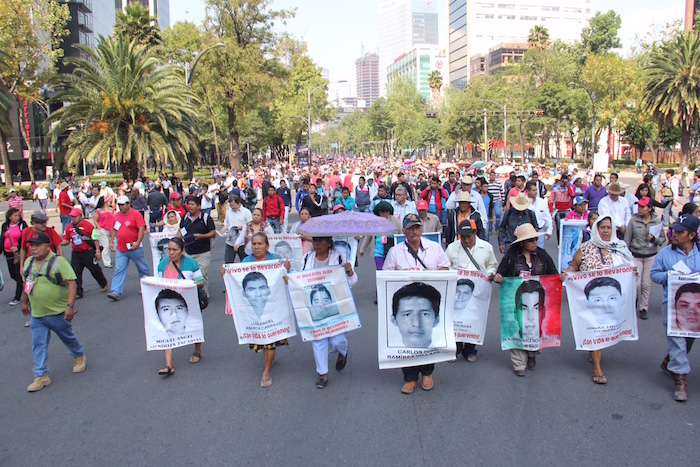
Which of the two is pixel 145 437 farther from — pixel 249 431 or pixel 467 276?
pixel 467 276

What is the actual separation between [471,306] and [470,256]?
56cm

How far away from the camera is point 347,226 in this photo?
573 cm

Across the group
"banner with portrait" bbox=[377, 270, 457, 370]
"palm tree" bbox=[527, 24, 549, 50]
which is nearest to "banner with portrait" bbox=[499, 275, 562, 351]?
"banner with portrait" bbox=[377, 270, 457, 370]

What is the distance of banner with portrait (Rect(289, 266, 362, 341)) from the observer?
5.71 meters

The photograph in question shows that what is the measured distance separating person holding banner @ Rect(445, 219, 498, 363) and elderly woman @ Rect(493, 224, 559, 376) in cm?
28

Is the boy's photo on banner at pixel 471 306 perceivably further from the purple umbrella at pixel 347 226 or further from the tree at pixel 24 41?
the tree at pixel 24 41

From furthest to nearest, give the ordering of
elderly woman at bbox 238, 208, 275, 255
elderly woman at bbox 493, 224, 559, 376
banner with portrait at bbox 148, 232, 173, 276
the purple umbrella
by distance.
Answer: banner with portrait at bbox 148, 232, 173, 276 → elderly woman at bbox 238, 208, 275, 255 → elderly woman at bbox 493, 224, 559, 376 → the purple umbrella

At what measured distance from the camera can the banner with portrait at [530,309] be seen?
228 inches

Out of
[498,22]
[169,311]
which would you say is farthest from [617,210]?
[498,22]

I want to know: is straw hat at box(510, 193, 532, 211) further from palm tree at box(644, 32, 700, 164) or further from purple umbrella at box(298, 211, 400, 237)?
palm tree at box(644, 32, 700, 164)

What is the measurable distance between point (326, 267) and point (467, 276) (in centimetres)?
145

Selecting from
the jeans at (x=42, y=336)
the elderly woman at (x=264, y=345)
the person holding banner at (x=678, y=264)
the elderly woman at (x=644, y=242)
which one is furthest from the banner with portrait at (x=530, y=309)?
the jeans at (x=42, y=336)

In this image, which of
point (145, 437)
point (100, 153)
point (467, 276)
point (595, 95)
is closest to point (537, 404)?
point (467, 276)

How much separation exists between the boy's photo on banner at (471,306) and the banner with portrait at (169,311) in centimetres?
272
